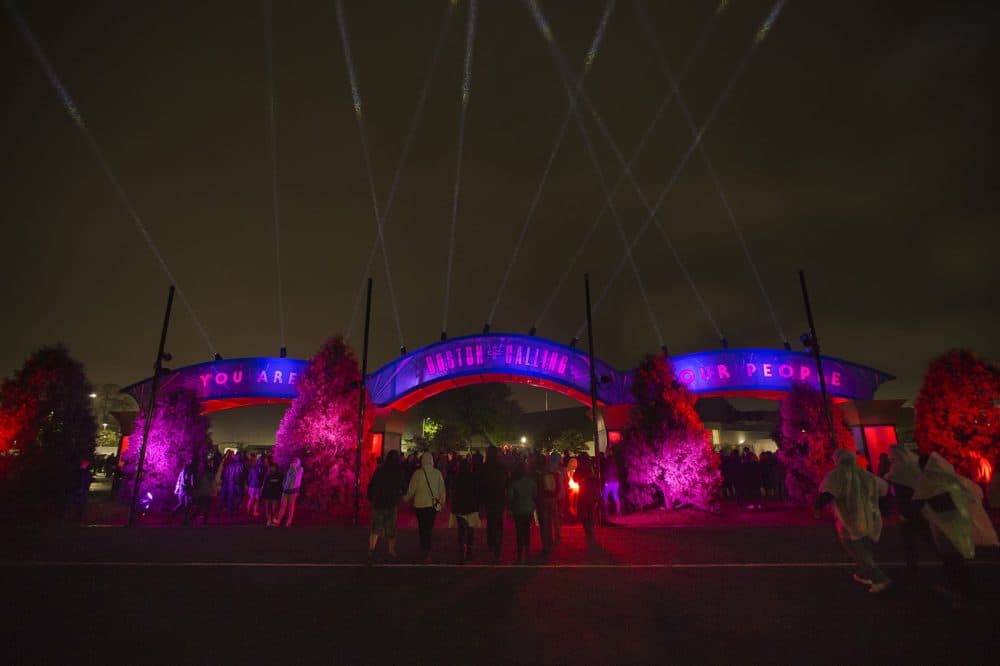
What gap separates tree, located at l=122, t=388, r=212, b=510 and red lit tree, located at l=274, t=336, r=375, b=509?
3423 millimetres

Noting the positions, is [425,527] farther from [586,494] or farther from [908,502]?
[908,502]

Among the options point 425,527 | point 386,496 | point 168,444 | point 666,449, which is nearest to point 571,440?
point 666,449

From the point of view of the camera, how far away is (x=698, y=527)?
47.9ft

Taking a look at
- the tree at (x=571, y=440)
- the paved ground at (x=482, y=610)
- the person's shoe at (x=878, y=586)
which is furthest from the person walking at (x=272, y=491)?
the tree at (x=571, y=440)

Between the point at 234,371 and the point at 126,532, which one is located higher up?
the point at 234,371

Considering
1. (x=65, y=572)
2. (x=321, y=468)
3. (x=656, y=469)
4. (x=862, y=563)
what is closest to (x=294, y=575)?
(x=65, y=572)

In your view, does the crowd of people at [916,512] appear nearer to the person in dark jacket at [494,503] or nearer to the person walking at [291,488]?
the person in dark jacket at [494,503]

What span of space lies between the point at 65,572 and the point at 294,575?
3.63 meters

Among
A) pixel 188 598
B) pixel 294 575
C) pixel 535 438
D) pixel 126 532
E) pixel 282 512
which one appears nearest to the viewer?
pixel 188 598

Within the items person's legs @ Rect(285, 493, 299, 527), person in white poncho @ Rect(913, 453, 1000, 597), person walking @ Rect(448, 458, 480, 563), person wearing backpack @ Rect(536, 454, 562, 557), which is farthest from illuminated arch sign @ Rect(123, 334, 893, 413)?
person in white poncho @ Rect(913, 453, 1000, 597)

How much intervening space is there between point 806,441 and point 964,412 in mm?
5217

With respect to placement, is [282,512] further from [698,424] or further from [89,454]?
[698,424]

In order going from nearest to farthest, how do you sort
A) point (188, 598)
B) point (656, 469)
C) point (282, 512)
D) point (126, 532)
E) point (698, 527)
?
point (188, 598) → point (126, 532) → point (698, 527) → point (282, 512) → point (656, 469)

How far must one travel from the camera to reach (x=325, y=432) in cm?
1778
